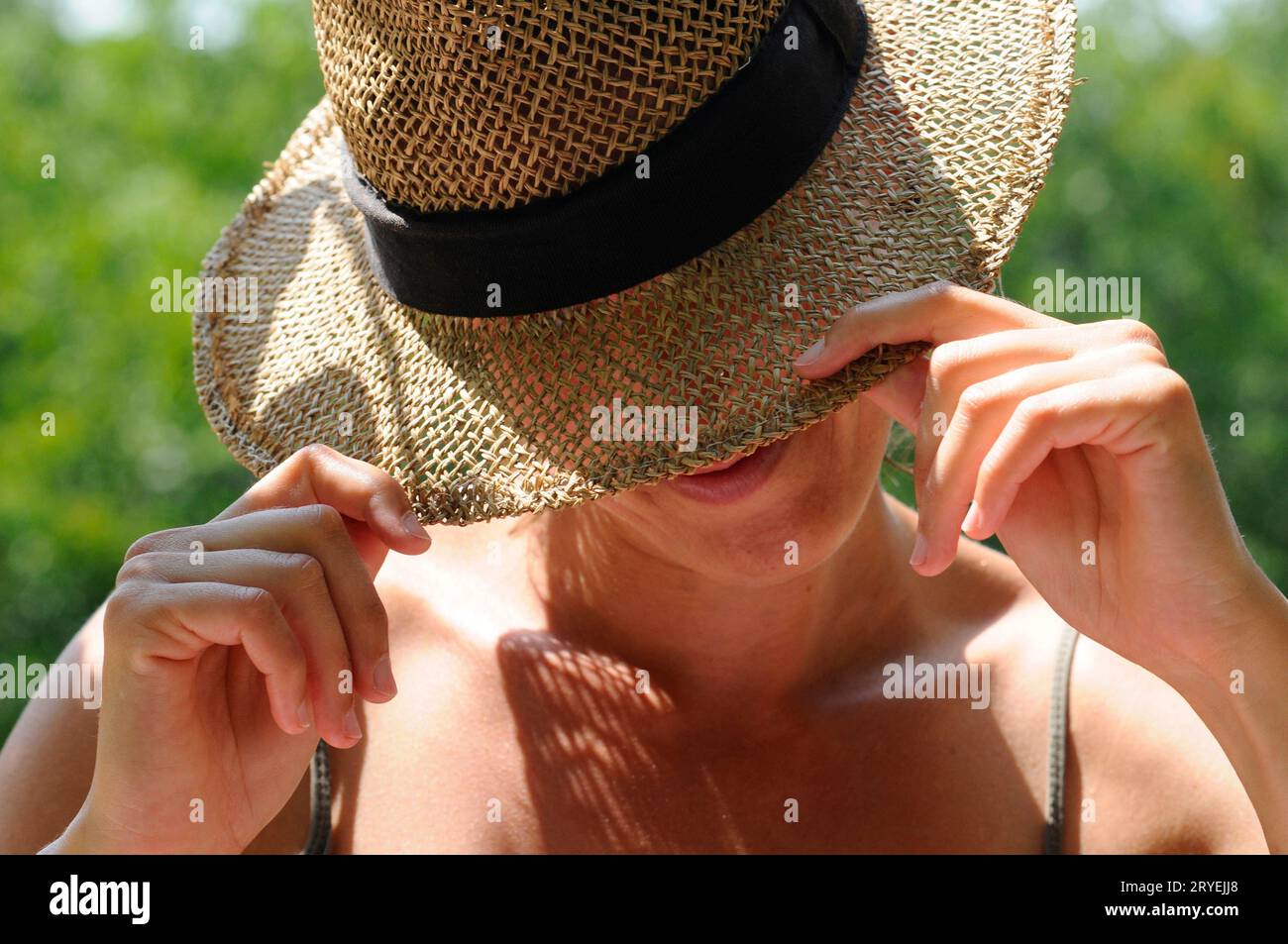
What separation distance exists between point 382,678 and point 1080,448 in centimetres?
78

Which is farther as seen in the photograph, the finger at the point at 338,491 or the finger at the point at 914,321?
the finger at the point at 338,491

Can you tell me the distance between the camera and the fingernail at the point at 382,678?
4.86 feet

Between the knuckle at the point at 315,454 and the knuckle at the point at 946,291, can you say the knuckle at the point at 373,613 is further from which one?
the knuckle at the point at 946,291

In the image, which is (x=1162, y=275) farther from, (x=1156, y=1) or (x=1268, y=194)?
(x=1156, y=1)

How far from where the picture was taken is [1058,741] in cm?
196

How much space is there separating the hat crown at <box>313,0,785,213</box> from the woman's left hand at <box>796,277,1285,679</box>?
0.31m

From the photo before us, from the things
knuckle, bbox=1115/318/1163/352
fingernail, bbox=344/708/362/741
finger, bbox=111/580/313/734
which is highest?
knuckle, bbox=1115/318/1163/352

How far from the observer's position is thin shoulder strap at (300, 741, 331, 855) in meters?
1.95

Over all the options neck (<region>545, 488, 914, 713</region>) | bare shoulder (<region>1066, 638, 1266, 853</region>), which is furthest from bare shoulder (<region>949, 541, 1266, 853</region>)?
neck (<region>545, 488, 914, 713</region>)

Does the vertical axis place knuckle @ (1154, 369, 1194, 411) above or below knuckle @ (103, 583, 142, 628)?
above

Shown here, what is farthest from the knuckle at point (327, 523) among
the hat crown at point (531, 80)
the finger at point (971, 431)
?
the finger at point (971, 431)

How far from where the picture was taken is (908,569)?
86.0 inches

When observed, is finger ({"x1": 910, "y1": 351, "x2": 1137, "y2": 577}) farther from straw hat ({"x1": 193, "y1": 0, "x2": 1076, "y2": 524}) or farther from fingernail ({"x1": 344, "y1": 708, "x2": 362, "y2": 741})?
fingernail ({"x1": 344, "y1": 708, "x2": 362, "y2": 741})

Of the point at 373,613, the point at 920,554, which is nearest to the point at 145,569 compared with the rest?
the point at 373,613
